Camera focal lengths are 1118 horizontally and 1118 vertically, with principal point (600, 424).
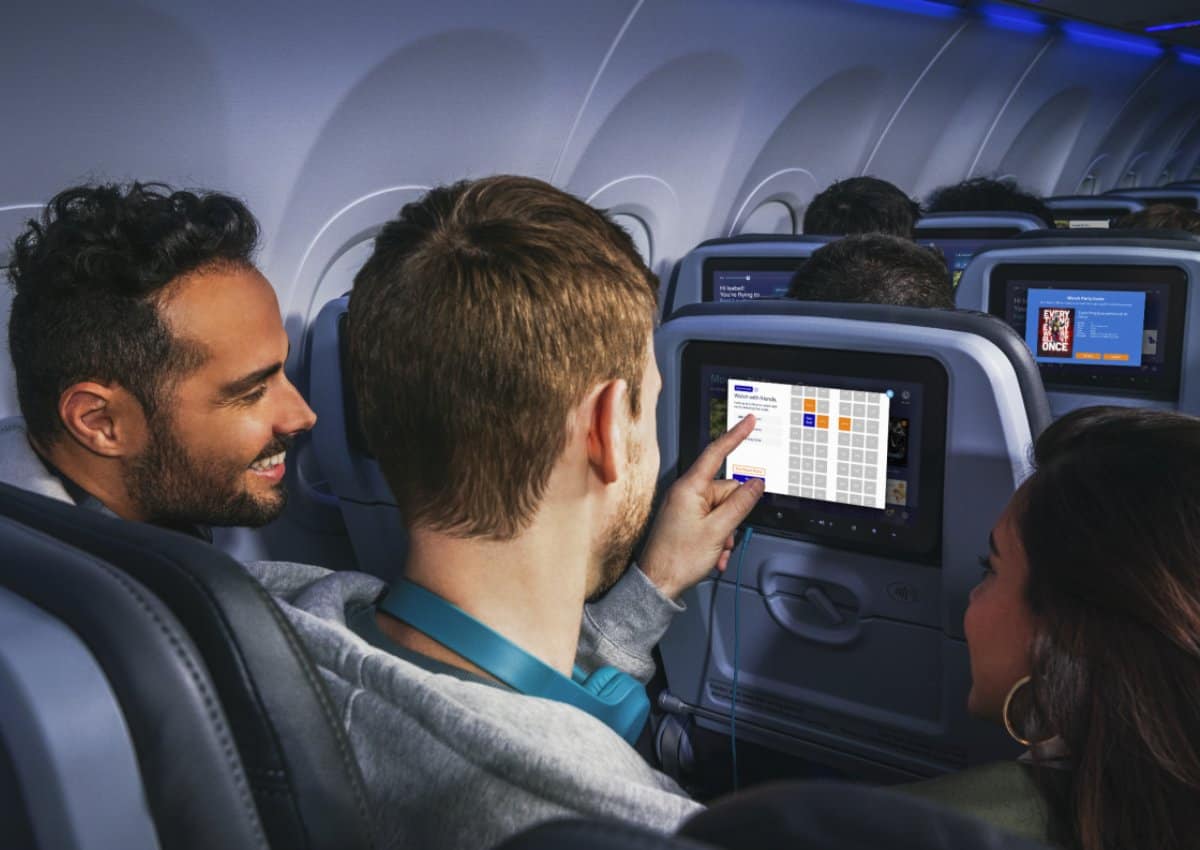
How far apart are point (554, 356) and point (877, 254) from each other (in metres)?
1.62

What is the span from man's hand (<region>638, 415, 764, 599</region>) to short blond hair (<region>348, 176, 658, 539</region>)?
2.50ft

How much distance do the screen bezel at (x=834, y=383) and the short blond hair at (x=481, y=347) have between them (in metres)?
0.76

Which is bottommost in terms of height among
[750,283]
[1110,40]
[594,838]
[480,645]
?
[750,283]

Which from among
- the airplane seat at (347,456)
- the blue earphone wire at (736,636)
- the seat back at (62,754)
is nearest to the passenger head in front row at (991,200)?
the airplane seat at (347,456)

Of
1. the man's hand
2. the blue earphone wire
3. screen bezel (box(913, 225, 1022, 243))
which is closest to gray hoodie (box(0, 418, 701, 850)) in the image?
the man's hand

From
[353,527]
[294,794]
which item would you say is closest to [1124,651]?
[294,794]

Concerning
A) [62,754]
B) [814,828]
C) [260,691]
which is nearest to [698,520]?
[260,691]

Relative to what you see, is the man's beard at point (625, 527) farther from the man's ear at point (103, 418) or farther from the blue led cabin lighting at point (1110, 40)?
the blue led cabin lighting at point (1110, 40)

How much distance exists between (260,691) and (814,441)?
4.60 ft

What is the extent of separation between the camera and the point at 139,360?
212 cm

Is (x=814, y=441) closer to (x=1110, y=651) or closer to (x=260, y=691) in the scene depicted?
(x=1110, y=651)

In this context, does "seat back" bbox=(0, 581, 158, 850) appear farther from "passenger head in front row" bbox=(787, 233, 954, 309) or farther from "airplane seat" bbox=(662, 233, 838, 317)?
"airplane seat" bbox=(662, 233, 838, 317)

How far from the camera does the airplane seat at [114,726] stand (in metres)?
0.75

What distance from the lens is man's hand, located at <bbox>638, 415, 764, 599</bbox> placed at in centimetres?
199
